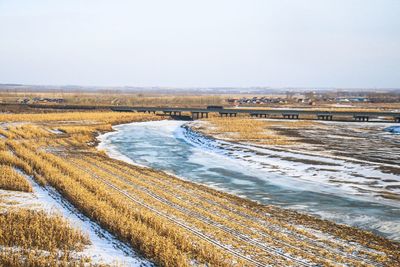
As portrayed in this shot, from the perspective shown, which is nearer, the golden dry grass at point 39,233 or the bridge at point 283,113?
the golden dry grass at point 39,233

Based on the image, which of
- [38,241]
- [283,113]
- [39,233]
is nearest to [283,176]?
[39,233]

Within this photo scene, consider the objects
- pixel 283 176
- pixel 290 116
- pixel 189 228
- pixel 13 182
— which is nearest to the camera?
pixel 189 228

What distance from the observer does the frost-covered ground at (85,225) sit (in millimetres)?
10914

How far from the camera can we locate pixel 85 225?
13.6 meters

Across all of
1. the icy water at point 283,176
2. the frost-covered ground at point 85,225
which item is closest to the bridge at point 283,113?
the icy water at point 283,176

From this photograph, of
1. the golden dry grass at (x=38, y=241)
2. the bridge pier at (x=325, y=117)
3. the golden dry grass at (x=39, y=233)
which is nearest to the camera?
the golden dry grass at (x=38, y=241)

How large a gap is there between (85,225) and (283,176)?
13996 mm

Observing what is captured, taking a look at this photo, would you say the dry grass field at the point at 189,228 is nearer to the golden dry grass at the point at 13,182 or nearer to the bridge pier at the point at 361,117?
the golden dry grass at the point at 13,182

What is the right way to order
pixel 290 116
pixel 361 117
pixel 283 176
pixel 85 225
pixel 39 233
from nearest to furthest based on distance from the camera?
pixel 39 233, pixel 85 225, pixel 283 176, pixel 361 117, pixel 290 116

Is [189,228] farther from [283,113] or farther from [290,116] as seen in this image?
[290,116]

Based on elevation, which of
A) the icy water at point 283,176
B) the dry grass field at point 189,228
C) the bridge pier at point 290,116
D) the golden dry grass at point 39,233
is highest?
the golden dry grass at point 39,233

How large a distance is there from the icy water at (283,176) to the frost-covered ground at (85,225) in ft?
26.7

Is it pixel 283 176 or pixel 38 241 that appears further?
pixel 283 176

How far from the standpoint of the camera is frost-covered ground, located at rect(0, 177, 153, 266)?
10914 millimetres
